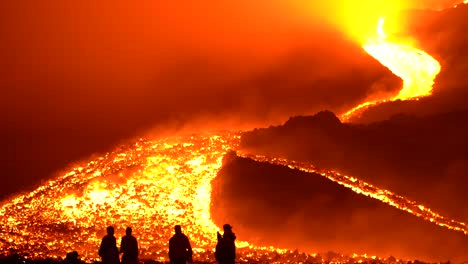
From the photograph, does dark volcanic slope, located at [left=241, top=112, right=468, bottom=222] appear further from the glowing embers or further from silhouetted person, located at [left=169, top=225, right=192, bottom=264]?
silhouetted person, located at [left=169, top=225, right=192, bottom=264]

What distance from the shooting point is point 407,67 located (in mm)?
50531

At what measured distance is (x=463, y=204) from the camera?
30484mm

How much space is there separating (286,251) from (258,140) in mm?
11039

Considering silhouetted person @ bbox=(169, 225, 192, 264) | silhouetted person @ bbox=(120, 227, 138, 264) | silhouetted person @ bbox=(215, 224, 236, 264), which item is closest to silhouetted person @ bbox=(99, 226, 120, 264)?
silhouetted person @ bbox=(120, 227, 138, 264)

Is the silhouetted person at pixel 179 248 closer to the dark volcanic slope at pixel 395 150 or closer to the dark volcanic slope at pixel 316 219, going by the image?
the dark volcanic slope at pixel 316 219

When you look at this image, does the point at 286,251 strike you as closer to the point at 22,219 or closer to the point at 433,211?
the point at 433,211

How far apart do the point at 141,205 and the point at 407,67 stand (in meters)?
26.3

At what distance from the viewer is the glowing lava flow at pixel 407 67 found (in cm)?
4492

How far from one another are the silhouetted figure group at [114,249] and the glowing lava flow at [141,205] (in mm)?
5195

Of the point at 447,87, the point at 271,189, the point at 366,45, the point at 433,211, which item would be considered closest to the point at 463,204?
the point at 433,211

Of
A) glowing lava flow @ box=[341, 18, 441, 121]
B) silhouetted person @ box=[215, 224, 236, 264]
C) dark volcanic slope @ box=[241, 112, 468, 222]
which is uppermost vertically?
glowing lava flow @ box=[341, 18, 441, 121]

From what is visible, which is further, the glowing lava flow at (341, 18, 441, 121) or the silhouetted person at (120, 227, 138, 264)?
the glowing lava flow at (341, 18, 441, 121)

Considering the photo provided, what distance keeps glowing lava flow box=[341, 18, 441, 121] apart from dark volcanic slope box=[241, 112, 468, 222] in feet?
26.5

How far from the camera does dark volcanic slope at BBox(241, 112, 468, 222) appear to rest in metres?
31.1
